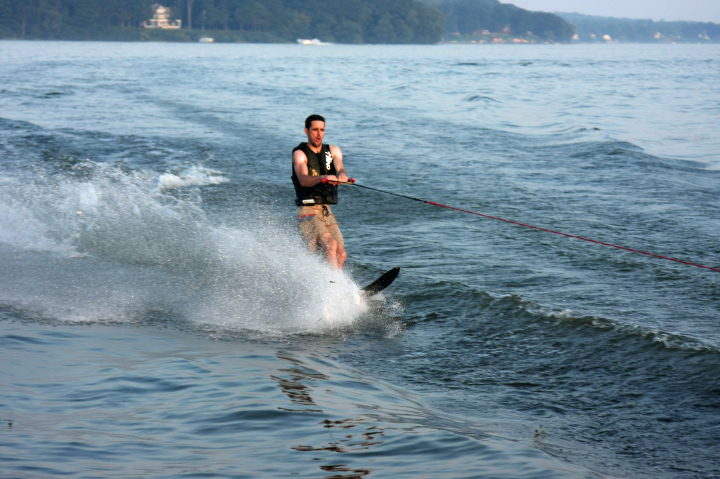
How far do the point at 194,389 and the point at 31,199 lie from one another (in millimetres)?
7643

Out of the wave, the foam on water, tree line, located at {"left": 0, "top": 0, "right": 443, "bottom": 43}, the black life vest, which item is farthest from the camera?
tree line, located at {"left": 0, "top": 0, "right": 443, "bottom": 43}

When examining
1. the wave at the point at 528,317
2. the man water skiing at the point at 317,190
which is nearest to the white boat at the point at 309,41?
the man water skiing at the point at 317,190

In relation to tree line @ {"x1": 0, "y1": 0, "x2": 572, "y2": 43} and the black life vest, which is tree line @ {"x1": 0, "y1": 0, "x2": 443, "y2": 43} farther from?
the black life vest

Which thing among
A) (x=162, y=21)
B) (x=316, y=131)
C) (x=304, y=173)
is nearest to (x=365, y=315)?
(x=304, y=173)

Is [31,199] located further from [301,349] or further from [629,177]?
[629,177]

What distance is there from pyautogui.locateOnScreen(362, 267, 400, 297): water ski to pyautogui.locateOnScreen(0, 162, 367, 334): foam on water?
0.35ft

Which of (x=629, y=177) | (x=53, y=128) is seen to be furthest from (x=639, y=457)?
(x=53, y=128)

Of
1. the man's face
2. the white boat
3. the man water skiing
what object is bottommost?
the man water skiing

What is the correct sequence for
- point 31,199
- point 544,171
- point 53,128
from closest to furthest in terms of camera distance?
1. point 31,199
2. point 544,171
3. point 53,128

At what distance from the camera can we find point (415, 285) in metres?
8.52

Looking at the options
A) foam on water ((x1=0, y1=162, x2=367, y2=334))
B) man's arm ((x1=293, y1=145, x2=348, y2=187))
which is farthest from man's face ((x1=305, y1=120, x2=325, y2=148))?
foam on water ((x1=0, y1=162, x2=367, y2=334))

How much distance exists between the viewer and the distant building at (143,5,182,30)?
5143 inches

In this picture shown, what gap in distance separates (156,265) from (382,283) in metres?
2.88

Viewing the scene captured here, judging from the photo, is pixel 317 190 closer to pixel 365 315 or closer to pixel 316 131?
pixel 316 131
